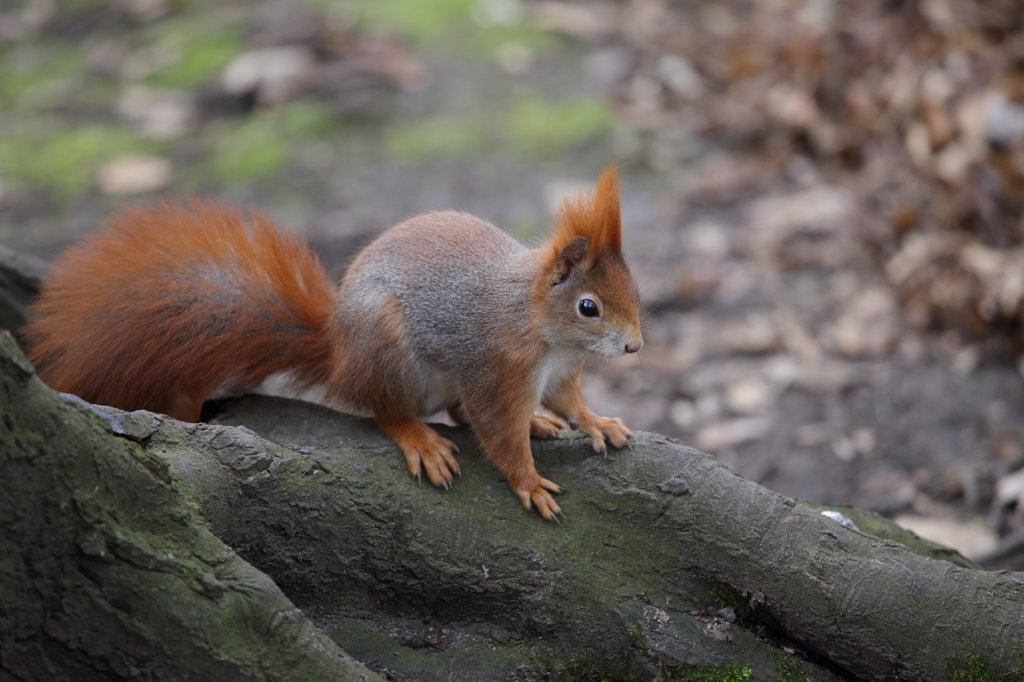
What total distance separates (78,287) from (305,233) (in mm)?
1973

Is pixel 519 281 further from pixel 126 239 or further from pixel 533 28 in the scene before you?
pixel 533 28

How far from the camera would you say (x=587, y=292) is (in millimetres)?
1765

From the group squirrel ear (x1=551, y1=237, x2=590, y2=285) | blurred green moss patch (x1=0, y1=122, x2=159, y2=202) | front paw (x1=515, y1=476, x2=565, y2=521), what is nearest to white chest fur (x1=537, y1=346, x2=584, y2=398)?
squirrel ear (x1=551, y1=237, x2=590, y2=285)

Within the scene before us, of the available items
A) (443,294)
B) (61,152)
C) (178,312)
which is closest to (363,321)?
(443,294)

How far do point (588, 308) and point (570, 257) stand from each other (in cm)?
10

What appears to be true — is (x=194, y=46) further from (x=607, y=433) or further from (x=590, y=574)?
(x=590, y=574)

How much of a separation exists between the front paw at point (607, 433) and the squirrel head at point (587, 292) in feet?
0.48

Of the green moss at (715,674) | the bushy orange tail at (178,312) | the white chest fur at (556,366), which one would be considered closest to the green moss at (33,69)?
the bushy orange tail at (178,312)

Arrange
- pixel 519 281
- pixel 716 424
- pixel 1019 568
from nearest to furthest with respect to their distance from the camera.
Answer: pixel 519 281
pixel 1019 568
pixel 716 424

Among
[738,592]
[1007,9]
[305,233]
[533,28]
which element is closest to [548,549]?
[738,592]

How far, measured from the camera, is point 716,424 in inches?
120

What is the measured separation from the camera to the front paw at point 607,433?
1.62 metres

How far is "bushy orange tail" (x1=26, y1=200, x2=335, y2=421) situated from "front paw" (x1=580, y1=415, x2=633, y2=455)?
57 cm

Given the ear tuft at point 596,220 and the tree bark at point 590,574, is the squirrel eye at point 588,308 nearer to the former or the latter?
the ear tuft at point 596,220
